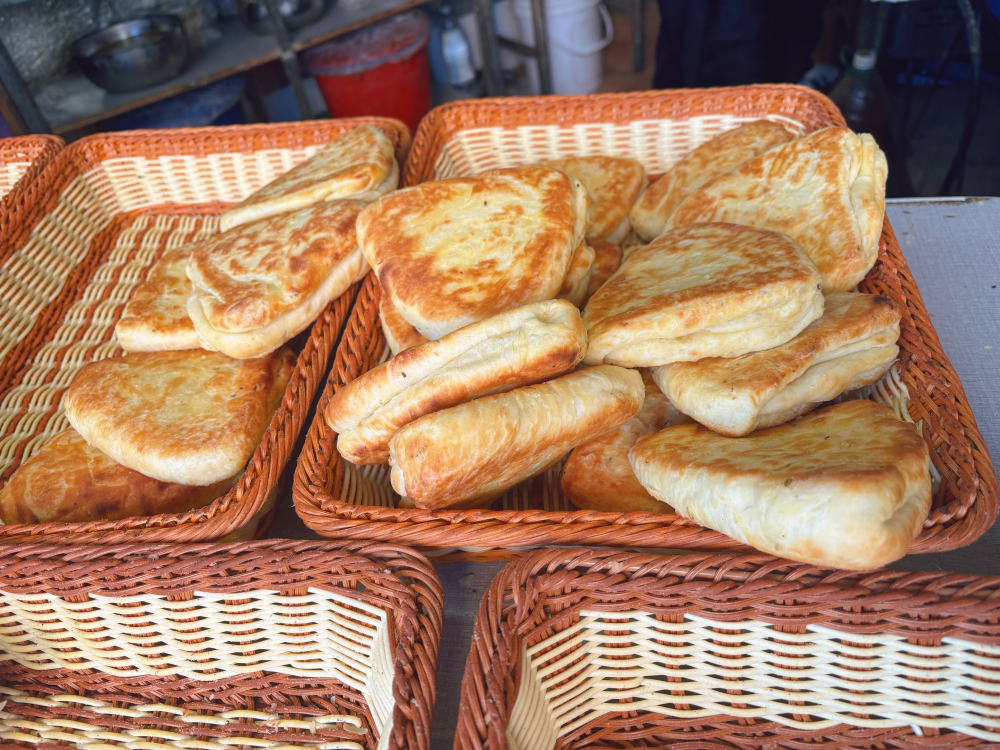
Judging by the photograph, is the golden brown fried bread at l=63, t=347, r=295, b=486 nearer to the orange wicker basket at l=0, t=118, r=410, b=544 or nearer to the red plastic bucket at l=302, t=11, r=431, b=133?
the orange wicker basket at l=0, t=118, r=410, b=544

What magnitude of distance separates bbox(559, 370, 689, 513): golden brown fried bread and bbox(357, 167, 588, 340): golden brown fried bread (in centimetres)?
39

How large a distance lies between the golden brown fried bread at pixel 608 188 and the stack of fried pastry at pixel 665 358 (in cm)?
27

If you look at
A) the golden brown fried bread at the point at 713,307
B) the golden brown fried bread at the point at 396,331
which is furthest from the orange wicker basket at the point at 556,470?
the golden brown fried bread at the point at 713,307

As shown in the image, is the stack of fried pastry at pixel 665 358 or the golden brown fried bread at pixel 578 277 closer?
the stack of fried pastry at pixel 665 358

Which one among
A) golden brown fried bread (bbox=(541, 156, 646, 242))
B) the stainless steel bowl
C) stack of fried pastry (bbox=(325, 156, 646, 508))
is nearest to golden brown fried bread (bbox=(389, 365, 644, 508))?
stack of fried pastry (bbox=(325, 156, 646, 508))

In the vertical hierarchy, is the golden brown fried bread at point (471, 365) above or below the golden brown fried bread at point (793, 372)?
above

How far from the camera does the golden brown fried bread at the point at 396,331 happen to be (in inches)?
69.1

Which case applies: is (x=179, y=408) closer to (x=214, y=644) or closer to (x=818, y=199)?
(x=214, y=644)

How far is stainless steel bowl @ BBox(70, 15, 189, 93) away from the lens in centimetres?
409

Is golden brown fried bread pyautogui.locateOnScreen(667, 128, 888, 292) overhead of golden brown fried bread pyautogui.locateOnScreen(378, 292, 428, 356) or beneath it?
overhead

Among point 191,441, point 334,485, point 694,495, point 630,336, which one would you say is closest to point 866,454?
point 694,495

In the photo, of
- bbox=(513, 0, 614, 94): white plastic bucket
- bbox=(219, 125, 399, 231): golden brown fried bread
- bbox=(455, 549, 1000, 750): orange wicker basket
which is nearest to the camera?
bbox=(455, 549, 1000, 750): orange wicker basket

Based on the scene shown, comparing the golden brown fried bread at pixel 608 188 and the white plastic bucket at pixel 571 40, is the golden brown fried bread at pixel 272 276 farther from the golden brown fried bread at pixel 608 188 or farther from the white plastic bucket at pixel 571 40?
the white plastic bucket at pixel 571 40

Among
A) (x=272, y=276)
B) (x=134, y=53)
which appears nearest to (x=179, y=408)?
(x=272, y=276)
